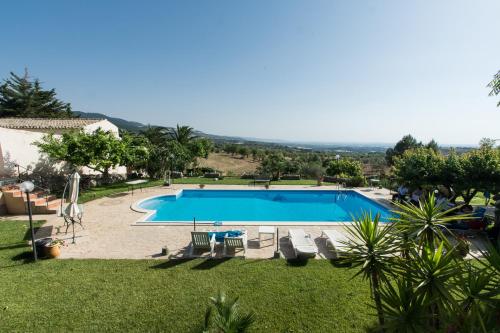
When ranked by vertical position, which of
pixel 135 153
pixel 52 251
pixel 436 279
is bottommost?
pixel 52 251

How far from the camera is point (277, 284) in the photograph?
6250 mm

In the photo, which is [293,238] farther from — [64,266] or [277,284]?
[64,266]

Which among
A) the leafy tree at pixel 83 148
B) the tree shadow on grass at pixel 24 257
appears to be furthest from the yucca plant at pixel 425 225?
the leafy tree at pixel 83 148

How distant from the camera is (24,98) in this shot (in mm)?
39625

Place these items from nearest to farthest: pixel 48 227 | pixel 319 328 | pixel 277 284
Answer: pixel 319 328, pixel 277 284, pixel 48 227

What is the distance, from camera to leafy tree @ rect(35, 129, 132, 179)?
605 inches

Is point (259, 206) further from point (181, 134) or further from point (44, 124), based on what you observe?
point (181, 134)

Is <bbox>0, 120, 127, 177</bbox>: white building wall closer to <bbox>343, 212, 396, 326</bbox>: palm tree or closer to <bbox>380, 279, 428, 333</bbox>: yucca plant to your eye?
<bbox>343, 212, 396, 326</bbox>: palm tree

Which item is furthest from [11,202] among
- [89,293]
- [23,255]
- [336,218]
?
[336,218]

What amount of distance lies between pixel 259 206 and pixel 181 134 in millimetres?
19487

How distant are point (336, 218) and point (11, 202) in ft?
55.7

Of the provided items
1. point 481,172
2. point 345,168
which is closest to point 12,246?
point 481,172

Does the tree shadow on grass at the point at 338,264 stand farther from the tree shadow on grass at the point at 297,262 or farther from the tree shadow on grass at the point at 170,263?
the tree shadow on grass at the point at 170,263

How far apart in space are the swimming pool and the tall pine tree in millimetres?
37634
